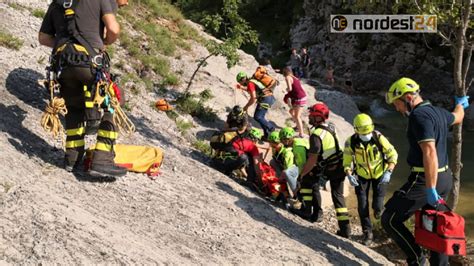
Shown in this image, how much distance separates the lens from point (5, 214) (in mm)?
4320

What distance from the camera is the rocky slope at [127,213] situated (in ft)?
14.0

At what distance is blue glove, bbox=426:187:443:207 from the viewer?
5.06 meters

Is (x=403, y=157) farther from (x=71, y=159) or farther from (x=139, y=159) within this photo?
(x=71, y=159)

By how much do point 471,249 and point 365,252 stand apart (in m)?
2.48

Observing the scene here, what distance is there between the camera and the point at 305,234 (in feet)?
21.5

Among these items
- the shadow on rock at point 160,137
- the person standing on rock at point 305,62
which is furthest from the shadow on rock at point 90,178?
the person standing on rock at point 305,62

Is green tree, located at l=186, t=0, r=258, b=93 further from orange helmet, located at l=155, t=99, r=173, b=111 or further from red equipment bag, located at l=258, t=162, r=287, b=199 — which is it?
red equipment bag, located at l=258, t=162, r=287, b=199

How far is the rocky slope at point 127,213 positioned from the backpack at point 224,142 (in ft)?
1.41

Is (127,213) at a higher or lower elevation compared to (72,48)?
lower

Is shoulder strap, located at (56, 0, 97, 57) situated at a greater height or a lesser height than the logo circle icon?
lesser

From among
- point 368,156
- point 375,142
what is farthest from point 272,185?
point 375,142

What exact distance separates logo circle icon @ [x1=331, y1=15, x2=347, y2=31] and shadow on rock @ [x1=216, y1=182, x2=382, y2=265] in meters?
23.5

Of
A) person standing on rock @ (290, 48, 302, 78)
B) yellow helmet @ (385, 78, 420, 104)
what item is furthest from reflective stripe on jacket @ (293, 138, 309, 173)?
person standing on rock @ (290, 48, 302, 78)

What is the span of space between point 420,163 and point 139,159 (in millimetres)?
3537
